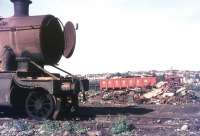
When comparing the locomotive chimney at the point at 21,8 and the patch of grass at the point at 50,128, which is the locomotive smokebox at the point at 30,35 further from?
the patch of grass at the point at 50,128

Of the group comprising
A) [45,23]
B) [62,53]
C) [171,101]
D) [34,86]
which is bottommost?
[171,101]

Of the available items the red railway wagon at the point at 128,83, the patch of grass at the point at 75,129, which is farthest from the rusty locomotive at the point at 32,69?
the red railway wagon at the point at 128,83

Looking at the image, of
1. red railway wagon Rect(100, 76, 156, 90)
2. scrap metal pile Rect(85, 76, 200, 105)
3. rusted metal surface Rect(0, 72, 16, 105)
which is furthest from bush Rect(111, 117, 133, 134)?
red railway wagon Rect(100, 76, 156, 90)

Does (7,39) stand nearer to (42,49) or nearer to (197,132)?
(42,49)

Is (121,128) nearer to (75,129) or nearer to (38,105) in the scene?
(75,129)

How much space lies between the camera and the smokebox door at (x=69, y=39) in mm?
14766

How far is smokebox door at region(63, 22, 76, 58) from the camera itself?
14.8 m

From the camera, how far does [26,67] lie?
13.7 m

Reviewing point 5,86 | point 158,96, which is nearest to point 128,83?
point 158,96

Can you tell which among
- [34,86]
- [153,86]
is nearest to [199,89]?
[153,86]

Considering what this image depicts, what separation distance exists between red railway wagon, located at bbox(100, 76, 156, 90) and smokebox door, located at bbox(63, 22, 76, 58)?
52.9 ft

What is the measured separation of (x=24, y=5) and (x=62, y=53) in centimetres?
240

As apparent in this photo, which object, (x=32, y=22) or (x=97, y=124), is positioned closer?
(x=97, y=124)

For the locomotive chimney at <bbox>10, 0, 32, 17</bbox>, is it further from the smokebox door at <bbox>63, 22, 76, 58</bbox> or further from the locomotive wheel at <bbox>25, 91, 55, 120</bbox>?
the locomotive wheel at <bbox>25, 91, 55, 120</bbox>
